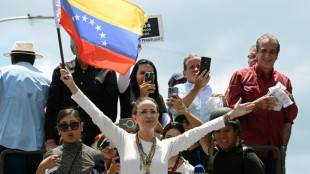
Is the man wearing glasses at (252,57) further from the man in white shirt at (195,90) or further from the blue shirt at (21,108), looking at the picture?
the blue shirt at (21,108)

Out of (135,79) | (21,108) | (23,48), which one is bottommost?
(21,108)

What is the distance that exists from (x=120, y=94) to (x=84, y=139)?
33.3 inches

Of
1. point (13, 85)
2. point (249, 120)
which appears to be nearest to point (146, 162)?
point (249, 120)

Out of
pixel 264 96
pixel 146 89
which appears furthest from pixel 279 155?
pixel 146 89

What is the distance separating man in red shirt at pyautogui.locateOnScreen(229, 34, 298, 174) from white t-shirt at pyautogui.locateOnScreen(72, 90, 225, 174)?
1.52 meters

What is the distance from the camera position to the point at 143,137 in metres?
6.89

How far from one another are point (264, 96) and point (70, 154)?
2.56 meters

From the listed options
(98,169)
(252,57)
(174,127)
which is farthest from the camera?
Answer: (252,57)

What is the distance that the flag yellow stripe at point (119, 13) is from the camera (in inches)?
352

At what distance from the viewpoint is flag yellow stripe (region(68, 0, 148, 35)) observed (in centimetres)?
894

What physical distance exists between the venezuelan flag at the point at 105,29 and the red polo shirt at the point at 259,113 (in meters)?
1.49

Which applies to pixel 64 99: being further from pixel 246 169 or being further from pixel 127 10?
pixel 246 169

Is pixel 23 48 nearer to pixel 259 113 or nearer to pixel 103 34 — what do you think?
pixel 103 34

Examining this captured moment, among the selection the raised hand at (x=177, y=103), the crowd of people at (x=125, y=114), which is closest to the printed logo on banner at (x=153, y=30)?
the crowd of people at (x=125, y=114)
